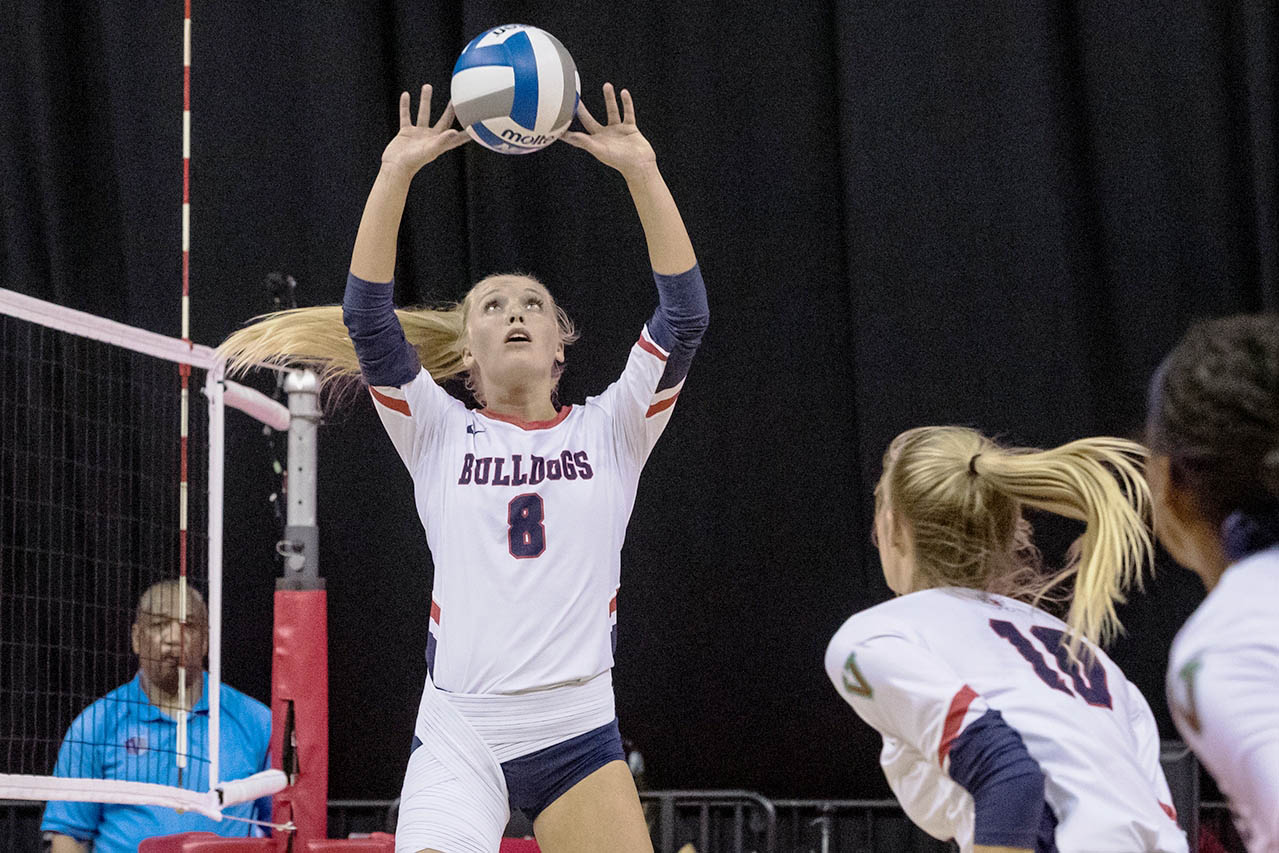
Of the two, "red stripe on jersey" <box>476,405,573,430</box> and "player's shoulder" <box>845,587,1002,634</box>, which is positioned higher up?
"red stripe on jersey" <box>476,405,573,430</box>

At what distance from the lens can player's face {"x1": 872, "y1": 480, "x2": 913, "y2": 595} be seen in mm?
2457

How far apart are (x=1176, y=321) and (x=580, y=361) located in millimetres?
2053

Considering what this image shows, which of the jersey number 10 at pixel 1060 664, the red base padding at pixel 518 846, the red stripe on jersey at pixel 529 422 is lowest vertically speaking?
the red base padding at pixel 518 846

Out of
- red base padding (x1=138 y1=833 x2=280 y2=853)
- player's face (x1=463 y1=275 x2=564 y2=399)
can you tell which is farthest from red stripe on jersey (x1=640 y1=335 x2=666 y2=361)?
red base padding (x1=138 y1=833 x2=280 y2=853)

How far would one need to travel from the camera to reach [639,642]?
16.9 feet

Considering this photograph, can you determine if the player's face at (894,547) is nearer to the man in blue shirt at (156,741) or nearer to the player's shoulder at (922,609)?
the player's shoulder at (922,609)

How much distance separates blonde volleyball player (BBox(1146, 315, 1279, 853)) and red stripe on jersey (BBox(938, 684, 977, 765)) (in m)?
0.49

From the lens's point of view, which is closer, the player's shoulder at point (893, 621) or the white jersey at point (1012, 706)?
the white jersey at point (1012, 706)

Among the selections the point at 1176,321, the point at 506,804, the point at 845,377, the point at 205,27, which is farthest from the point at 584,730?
the point at 205,27

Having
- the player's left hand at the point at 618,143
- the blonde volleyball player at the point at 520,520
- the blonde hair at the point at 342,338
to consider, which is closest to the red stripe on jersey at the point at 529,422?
the blonde volleyball player at the point at 520,520

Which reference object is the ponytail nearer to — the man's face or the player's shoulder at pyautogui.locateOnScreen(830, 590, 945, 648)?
the player's shoulder at pyautogui.locateOnScreen(830, 590, 945, 648)

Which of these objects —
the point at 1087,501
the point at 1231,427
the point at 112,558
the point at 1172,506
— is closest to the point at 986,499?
the point at 1087,501

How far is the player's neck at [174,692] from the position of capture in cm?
480

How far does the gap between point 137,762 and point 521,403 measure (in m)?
2.08
